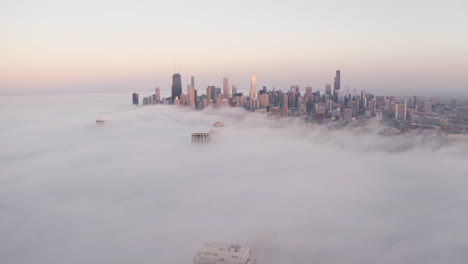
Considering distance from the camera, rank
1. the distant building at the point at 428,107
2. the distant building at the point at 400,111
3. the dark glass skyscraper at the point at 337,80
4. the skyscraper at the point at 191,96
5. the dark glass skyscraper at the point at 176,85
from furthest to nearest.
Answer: the dark glass skyscraper at the point at 176,85 → the skyscraper at the point at 191,96 → the dark glass skyscraper at the point at 337,80 → the distant building at the point at 400,111 → the distant building at the point at 428,107

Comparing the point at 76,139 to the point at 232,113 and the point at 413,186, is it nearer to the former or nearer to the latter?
the point at 232,113

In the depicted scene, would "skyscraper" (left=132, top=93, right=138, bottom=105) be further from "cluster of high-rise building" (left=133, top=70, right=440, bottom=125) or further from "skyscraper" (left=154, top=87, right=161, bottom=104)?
"skyscraper" (left=154, top=87, right=161, bottom=104)

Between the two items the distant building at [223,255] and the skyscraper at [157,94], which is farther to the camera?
the skyscraper at [157,94]

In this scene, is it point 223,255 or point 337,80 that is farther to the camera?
point 337,80

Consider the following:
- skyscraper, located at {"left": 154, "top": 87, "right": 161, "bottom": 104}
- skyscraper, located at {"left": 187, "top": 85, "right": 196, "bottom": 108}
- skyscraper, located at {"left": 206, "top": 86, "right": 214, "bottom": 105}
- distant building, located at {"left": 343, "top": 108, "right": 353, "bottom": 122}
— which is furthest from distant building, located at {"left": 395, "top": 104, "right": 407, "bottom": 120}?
skyscraper, located at {"left": 154, "top": 87, "right": 161, "bottom": 104}

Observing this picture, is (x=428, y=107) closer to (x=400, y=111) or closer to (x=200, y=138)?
(x=400, y=111)

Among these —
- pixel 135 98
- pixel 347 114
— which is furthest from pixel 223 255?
pixel 135 98

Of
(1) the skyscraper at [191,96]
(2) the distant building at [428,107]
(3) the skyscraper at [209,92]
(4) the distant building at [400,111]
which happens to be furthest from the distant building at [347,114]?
(1) the skyscraper at [191,96]

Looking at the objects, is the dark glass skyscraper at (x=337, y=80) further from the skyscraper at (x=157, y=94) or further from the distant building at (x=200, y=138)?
the skyscraper at (x=157, y=94)
